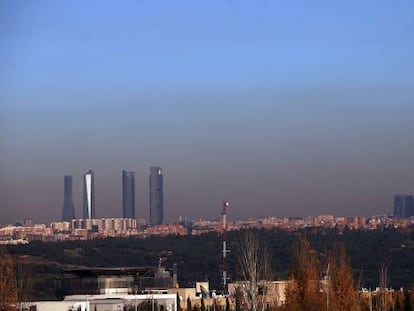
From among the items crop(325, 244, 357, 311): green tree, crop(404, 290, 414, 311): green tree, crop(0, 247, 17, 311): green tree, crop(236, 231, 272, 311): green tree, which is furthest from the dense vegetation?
crop(0, 247, 17, 311): green tree

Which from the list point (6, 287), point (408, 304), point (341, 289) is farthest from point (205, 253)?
point (6, 287)

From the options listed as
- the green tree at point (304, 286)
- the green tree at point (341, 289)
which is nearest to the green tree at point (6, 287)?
the green tree at point (304, 286)

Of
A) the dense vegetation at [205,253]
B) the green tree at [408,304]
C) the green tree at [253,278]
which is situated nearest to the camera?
the green tree at [253,278]

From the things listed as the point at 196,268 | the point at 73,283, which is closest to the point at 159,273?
the point at 73,283

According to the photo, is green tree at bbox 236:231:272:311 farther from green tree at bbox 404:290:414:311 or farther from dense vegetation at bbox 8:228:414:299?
dense vegetation at bbox 8:228:414:299

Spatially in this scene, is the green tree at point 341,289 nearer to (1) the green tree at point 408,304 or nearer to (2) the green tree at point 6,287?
Result: (1) the green tree at point 408,304

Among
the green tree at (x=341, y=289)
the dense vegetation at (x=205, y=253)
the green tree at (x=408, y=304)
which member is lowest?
the green tree at (x=408, y=304)
